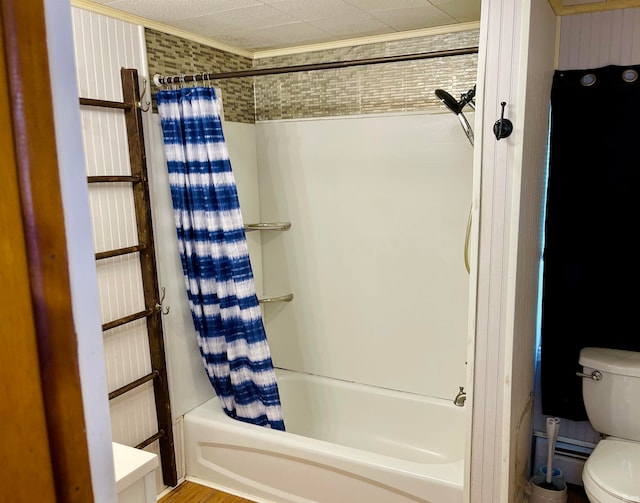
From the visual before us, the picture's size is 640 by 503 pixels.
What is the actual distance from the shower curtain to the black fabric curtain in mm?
1456

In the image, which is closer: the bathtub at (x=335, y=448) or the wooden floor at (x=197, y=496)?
the bathtub at (x=335, y=448)

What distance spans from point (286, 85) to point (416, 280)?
4.59 ft

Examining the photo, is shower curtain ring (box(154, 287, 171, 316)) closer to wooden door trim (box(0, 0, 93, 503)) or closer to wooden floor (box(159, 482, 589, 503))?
wooden floor (box(159, 482, 589, 503))

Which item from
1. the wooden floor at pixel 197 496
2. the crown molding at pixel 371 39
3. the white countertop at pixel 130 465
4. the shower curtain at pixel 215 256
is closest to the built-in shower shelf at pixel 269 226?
the shower curtain at pixel 215 256

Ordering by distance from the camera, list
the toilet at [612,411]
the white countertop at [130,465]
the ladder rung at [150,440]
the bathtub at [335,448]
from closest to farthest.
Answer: the white countertop at [130,465], the toilet at [612,411], the bathtub at [335,448], the ladder rung at [150,440]

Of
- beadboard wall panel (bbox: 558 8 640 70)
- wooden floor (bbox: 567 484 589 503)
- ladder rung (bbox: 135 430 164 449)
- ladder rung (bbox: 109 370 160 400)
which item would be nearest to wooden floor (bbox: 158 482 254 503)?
ladder rung (bbox: 135 430 164 449)

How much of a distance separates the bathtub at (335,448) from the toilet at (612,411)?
56 centimetres

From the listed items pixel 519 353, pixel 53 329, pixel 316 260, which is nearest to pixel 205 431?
pixel 316 260

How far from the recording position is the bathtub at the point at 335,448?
7.93 feet

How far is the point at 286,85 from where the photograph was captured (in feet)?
10.8

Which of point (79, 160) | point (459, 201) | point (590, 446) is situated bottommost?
point (590, 446)

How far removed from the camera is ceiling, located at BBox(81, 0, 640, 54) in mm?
2307

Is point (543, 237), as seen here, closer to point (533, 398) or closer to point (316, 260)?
point (533, 398)

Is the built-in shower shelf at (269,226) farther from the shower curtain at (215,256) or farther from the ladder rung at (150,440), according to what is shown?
the ladder rung at (150,440)
